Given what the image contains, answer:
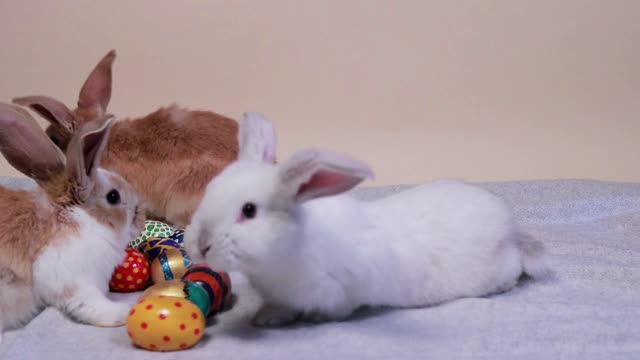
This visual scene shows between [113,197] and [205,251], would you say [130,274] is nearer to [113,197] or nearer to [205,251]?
[113,197]

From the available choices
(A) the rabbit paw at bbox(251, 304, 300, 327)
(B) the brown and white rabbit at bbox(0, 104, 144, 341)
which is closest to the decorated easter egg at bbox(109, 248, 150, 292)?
(B) the brown and white rabbit at bbox(0, 104, 144, 341)

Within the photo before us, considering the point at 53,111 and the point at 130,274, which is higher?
the point at 53,111

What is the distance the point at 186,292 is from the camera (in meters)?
1.85

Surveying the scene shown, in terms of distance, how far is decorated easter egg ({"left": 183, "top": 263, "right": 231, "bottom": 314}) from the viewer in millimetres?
1927

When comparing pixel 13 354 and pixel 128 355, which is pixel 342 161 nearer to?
pixel 128 355

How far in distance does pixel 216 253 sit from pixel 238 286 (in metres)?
0.55

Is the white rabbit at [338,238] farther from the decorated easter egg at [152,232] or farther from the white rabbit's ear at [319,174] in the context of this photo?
the decorated easter egg at [152,232]

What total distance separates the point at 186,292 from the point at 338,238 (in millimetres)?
383

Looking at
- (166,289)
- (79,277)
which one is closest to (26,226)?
(79,277)

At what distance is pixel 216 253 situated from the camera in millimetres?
1609


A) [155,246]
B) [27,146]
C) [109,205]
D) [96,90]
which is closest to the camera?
[27,146]

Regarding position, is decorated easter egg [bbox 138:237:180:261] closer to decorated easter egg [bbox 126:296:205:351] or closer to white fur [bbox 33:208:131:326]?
white fur [bbox 33:208:131:326]

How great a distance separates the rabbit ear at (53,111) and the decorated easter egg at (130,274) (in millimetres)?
555

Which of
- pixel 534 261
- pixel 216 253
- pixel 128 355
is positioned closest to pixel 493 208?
pixel 534 261
